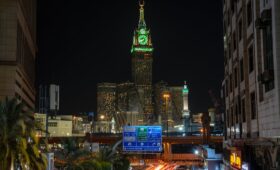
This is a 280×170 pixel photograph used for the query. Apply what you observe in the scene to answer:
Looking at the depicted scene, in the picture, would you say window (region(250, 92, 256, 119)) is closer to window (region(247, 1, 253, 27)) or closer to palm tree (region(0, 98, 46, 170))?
window (region(247, 1, 253, 27))

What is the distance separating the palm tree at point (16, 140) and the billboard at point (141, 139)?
84.5ft

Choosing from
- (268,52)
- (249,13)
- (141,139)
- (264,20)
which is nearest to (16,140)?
(268,52)

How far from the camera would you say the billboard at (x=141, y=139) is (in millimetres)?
56750

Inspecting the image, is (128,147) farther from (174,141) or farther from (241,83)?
(174,141)

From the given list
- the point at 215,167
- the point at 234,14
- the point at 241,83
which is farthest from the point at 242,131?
the point at 215,167

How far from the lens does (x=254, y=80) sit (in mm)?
35500

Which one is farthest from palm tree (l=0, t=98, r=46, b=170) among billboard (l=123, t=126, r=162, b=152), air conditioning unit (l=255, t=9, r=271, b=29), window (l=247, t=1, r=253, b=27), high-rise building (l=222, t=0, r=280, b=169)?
billboard (l=123, t=126, r=162, b=152)

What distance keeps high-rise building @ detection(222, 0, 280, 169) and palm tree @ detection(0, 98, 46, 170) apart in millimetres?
14345

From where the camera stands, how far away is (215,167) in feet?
241

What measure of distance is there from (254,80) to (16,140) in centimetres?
1696

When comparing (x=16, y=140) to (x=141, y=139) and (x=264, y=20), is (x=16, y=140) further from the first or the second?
(x=141, y=139)

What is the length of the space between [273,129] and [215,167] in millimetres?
45618

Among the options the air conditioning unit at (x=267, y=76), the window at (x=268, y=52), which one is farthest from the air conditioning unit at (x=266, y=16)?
the air conditioning unit at (x=267, y=76)

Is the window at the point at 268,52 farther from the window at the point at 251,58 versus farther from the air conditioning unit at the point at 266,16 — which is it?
the window at the point at 251,58
